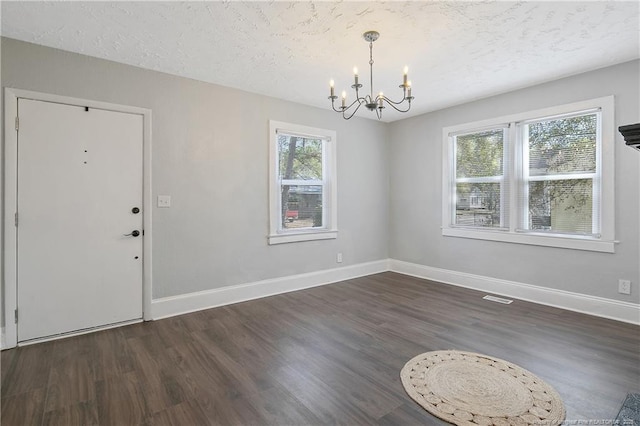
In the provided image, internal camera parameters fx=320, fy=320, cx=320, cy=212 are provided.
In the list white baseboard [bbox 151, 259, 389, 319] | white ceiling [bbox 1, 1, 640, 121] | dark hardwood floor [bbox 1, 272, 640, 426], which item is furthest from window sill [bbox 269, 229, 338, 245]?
white ceiling [bbox 1, 1, 640, 121]

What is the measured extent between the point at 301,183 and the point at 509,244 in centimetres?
285

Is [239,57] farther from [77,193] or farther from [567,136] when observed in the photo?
[567,136]

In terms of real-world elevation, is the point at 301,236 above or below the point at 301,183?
below

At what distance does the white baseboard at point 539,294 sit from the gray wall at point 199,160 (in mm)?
1716

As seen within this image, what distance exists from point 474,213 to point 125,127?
4.42 m

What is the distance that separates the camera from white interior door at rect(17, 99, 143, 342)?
2789mm

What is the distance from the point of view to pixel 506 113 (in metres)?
4.06

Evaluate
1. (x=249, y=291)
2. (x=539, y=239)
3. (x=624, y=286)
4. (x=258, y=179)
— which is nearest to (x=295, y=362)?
(x=249, y=291)

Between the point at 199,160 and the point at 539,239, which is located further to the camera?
the point at 539,239

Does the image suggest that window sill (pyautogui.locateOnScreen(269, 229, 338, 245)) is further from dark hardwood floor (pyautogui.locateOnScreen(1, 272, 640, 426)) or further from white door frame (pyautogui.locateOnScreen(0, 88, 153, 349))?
white door frame (pyautogui.locateOnScreen(0, 88, 153, 349))

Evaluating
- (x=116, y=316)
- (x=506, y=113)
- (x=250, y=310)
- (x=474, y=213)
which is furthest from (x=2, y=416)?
(x=506, y=113)

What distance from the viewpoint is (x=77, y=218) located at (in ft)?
9.77

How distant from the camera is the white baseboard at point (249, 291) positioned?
11.3ft

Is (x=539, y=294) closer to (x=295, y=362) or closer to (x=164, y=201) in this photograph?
(x=295, y=362)
